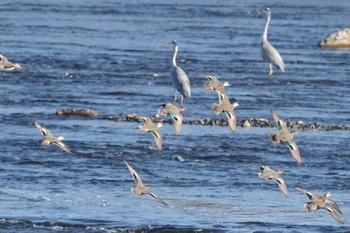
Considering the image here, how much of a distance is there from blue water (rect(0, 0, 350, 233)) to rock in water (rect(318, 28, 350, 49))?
2.64 ft

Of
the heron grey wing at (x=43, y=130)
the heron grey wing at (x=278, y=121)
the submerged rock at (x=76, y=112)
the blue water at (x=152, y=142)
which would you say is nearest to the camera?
the heron grey wing at (x=278, y=121)

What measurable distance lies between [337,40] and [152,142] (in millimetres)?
22729

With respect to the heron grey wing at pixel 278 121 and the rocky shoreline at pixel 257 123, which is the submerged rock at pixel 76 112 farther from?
the heron grey wing at pixel 278 121

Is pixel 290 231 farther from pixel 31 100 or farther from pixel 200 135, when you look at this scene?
pixel 31 100

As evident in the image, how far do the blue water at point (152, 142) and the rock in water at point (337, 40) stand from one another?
2.64 ft

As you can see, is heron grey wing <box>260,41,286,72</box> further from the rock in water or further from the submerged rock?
the rock in water

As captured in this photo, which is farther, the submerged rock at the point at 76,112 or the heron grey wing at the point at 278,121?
the submerged rock at the point at 76,112

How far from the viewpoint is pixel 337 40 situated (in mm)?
A: 42812

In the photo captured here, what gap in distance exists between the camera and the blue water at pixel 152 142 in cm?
1574

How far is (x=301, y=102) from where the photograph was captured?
2658 cm

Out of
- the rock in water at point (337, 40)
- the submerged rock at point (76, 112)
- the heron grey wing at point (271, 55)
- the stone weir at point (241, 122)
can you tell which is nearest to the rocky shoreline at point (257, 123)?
the stone weir at point (241, 122)

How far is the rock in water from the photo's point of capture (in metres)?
42.7

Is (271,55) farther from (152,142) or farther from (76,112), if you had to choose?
(152,142)

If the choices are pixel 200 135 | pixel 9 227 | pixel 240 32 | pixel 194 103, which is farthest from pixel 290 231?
pixel 240 32
